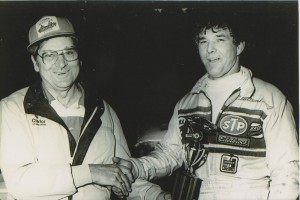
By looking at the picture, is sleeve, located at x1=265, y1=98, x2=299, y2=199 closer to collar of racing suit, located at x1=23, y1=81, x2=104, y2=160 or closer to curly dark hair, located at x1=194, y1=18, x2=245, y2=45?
curly dark hair, located at x1=194, y1=18, x2=245, y2=45

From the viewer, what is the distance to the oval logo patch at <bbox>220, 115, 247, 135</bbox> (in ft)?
3.51

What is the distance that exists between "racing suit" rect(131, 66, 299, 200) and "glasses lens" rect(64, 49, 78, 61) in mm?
416

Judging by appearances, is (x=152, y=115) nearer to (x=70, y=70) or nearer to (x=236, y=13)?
(x=70, y=70)

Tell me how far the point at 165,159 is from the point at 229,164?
0.67 feet


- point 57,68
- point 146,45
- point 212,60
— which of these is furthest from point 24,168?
point 212,60

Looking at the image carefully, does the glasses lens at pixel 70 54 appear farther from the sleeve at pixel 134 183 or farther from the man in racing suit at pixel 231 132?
the man in racing suit at pixel 231 132

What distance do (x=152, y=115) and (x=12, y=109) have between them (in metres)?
0.43

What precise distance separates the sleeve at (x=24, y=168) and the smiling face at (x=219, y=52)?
1.73 ft

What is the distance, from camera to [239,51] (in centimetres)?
114

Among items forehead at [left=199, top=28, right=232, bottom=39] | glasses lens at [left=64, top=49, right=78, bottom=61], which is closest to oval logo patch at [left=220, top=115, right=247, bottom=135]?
forehead at [left=199, top=28, right=232, bottom=39]

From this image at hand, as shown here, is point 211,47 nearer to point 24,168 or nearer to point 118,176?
point 118,176

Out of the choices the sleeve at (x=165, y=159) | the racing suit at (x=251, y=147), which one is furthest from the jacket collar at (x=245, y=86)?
the sleeve at (x=165, y=159)

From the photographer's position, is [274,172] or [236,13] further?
[236,13]

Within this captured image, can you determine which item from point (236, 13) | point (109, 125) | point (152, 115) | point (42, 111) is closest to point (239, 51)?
point (236, 13)
